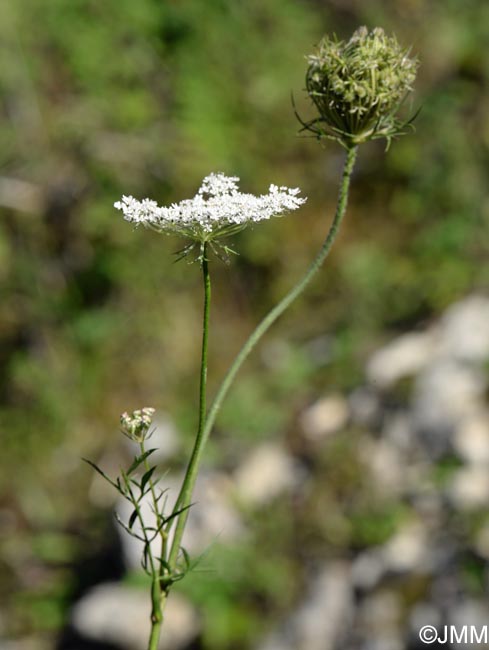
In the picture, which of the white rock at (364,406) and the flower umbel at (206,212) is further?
the white rock at (364,406)

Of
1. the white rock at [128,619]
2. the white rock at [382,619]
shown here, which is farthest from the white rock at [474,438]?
the white rock at [128,619]

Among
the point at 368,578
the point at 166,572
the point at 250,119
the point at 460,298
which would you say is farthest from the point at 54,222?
the point at 166,572

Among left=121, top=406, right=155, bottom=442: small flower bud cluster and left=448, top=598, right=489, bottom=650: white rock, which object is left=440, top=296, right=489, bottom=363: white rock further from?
left=121, top=406, right=155, bottom=442: small flower bud cluster

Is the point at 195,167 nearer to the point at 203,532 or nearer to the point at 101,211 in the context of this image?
the point at 101,211

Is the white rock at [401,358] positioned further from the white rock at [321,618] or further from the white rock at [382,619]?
the white rock at [382,619]

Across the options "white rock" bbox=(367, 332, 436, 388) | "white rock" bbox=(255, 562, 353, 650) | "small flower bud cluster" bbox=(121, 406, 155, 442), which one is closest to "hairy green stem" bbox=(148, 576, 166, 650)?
"small flower bud cluster" bbox=(121, 406, 155, 442)

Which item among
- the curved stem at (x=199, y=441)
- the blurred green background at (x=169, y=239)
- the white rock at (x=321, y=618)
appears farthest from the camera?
the blurred green background at (x=169, y=239)
